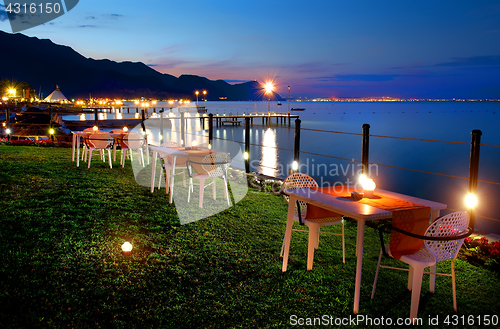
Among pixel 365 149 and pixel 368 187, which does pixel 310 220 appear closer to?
pixel 368 187

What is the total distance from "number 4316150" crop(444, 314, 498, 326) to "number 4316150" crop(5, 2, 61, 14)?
16.7 ft

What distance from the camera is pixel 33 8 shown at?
4.42 metres

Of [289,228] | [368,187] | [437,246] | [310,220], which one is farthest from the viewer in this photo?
[310,220]

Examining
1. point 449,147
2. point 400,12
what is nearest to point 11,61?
point 400,12

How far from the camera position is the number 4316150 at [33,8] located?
4.26m

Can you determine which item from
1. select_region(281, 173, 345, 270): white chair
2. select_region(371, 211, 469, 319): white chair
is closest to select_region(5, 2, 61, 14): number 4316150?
select_region(281, 173, 345, 270): white chair

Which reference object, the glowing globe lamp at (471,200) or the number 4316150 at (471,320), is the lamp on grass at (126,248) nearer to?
the number 4316150 at (471,320)

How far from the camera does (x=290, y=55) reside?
150 feet

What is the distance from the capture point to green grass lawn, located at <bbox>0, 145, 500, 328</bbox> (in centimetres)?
228

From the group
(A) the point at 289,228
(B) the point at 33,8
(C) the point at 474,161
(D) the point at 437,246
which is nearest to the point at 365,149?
(C) the point at 474,161

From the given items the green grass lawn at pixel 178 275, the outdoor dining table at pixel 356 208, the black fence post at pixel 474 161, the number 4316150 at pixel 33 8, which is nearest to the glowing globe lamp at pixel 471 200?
the black fence post at pixel 474 161

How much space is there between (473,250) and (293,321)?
2.19m

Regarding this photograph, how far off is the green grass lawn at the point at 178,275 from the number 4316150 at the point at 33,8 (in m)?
2.41

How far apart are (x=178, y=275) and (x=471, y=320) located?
7.06ft
